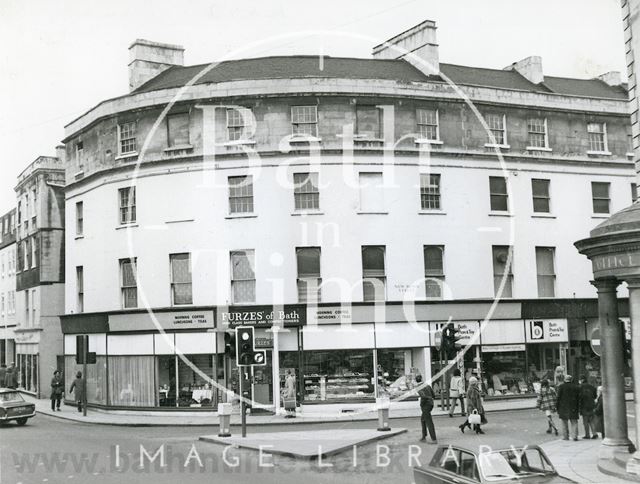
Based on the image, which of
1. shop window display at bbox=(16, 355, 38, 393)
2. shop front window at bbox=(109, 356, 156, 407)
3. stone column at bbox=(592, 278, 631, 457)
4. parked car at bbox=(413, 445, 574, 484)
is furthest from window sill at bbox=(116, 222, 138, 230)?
parked car at bbox=(413, 445, 574, 484)

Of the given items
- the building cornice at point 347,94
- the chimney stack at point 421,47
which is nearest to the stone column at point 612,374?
the building cornice at point 347,94

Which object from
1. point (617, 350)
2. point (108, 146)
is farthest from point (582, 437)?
point (108, 146)

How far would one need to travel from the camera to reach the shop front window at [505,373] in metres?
31.1

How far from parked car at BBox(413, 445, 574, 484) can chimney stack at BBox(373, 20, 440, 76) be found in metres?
25.1

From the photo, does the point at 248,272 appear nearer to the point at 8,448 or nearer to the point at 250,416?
the point at 250,416

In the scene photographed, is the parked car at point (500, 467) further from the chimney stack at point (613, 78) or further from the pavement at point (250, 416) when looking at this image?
the chimney stack at point (613, 78)

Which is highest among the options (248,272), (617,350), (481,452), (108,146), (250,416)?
(108,146)

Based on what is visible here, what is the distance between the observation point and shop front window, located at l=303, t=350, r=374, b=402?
95.7ft

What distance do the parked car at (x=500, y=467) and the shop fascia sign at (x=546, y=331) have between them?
2151 centimetres

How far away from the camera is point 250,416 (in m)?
28.0

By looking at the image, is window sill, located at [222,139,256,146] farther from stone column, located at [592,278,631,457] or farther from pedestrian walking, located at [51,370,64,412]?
stone column, located at [592,278,631,457]

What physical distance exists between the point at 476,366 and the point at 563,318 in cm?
484

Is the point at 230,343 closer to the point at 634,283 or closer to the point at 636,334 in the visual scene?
the point at 636,334

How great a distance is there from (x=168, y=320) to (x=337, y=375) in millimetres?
7122
